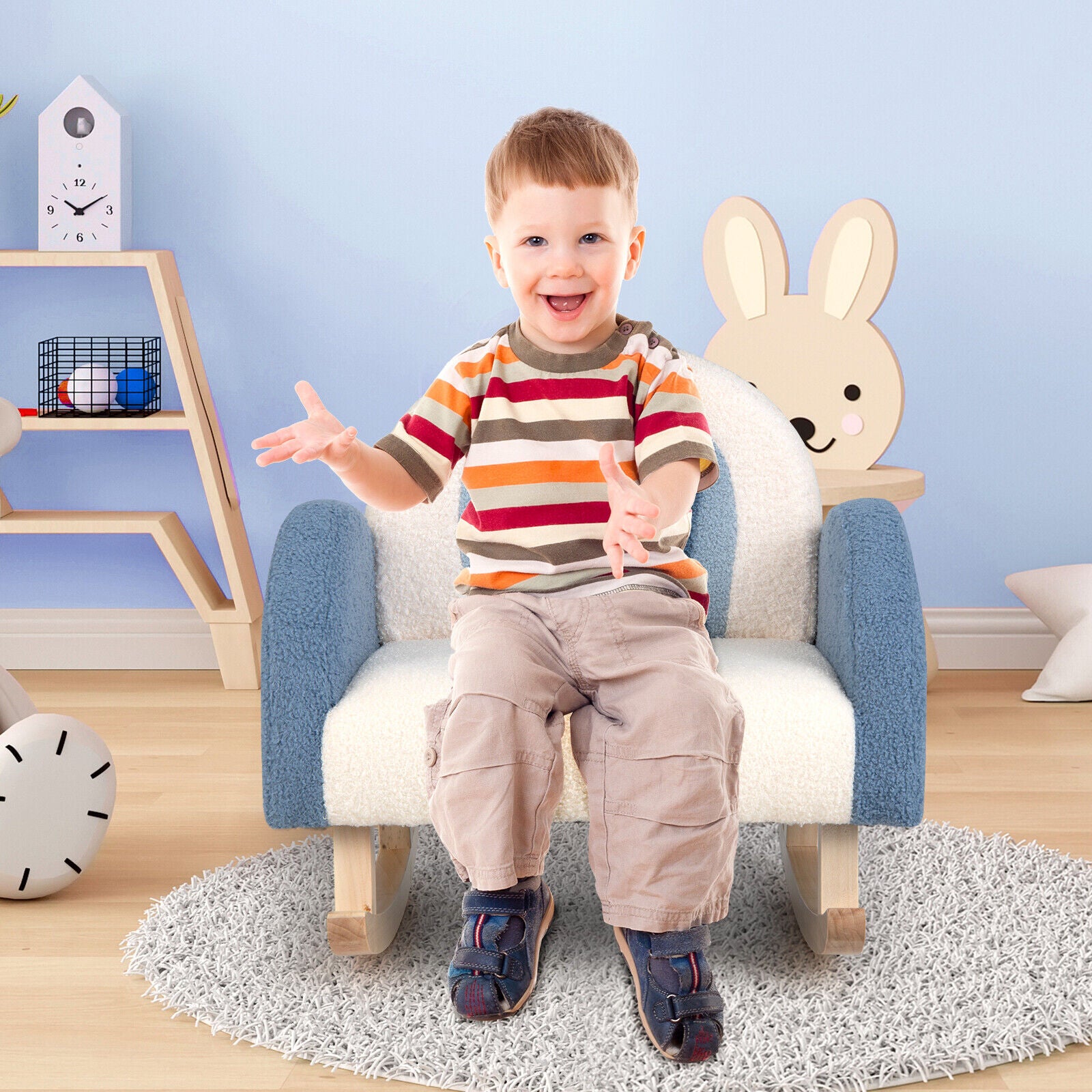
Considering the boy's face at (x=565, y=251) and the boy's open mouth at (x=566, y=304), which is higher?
the boy's face at (x=565, y=251)

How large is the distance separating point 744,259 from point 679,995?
1.38 meters

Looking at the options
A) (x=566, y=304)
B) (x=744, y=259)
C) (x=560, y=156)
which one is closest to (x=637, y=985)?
(x=566, y=304)

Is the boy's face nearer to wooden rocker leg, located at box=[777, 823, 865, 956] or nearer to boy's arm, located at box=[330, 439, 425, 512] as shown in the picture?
boy's arm, located at box=[330, 439, 425, 512]

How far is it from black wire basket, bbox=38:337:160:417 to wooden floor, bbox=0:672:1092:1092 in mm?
479

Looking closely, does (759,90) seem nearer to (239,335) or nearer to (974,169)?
(974,169)

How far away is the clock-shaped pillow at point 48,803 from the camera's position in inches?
48.3

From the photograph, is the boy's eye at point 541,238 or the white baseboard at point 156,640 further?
the white baseboard at point 156,640

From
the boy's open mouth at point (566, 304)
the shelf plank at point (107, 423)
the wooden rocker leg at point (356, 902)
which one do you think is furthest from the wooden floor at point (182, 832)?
the boy's open mouth at point (566, 304)

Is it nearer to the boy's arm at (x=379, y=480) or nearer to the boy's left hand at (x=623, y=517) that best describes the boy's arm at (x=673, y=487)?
the boy's left hand at (x=623, y=517)

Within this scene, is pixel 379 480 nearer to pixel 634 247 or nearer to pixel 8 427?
pixel 634 247

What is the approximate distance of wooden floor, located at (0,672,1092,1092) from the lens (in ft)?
3.12

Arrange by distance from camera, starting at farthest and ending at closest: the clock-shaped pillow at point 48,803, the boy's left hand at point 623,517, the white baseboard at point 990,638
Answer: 1. the white baseboard at point 990,638
2. the clock-shaped pillow at point 48,803
3. the boy's left hand at point 623,517

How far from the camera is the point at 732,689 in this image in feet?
3.53

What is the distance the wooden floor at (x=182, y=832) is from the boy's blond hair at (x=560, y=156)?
0.74 metres
